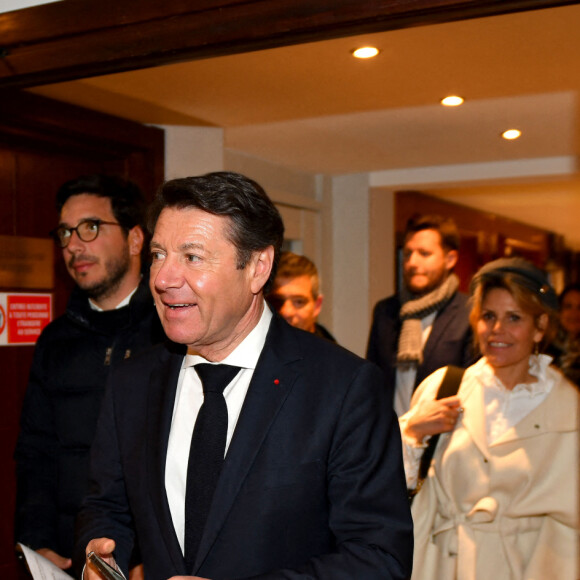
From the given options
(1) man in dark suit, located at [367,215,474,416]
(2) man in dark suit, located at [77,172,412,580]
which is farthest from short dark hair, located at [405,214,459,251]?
(2) man in dark suit, located at [77,172,412,580]

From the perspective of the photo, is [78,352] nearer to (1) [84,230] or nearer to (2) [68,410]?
(2) [68,410]

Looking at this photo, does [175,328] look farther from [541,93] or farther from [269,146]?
[269,146]

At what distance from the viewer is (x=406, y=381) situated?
349cm

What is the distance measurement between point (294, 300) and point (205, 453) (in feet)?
5.00

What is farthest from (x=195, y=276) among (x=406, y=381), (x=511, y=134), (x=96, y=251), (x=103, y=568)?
(x=511, y=134)

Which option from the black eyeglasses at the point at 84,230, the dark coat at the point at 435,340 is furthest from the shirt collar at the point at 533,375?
the black eyeglasses at the point at 84,230

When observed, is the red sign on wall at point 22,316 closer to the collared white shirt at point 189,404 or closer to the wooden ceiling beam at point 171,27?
the wooden ceiling beam at point 171,27

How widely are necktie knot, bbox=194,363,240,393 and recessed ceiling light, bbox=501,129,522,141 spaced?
119 inches

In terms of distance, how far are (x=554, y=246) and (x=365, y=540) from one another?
9134mm

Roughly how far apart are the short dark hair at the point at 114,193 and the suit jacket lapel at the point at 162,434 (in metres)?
0.84

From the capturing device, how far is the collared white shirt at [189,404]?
147 cm

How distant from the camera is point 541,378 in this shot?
7.58ft

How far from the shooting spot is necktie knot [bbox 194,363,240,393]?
59.4 inches

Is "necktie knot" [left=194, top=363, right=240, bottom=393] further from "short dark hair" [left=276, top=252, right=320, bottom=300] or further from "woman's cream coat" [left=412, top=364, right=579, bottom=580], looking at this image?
"short dark hair" [left=276, top=252, right=320, bottom=300]
